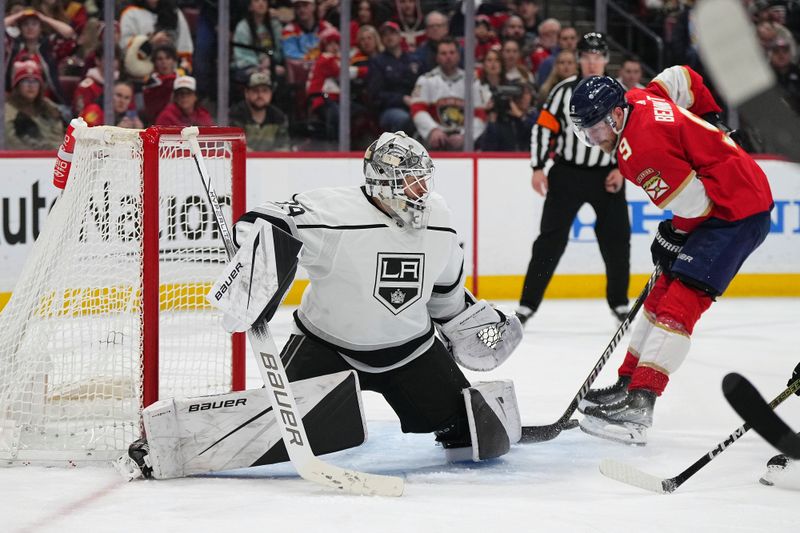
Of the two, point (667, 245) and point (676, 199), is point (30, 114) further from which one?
point (676, 199)

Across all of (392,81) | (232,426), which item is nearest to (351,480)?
(232,426)

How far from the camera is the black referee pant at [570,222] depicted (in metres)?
4.89

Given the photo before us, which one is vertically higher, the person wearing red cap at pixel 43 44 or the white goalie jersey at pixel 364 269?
the person wearing red cap at pixel 43 44

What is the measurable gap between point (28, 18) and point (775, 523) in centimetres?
473

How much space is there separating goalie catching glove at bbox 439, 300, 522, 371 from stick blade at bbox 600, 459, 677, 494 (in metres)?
0.41

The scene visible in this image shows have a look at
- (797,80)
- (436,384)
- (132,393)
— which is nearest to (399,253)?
(436,384)

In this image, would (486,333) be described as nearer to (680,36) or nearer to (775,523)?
(775,523)

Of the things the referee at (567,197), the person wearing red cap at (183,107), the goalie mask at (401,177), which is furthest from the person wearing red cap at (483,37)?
the goalie mask at (401,177)

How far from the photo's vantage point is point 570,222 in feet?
16.1

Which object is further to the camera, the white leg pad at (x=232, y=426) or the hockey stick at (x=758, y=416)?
the white leg pad at (x=232, y=426)

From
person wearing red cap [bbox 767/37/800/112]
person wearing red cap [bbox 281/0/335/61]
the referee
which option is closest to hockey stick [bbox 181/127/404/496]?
the referee

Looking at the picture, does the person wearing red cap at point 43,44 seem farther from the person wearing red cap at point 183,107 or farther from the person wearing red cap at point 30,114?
the person wearing red cap at point 183,107

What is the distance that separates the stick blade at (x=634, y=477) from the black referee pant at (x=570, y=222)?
2.32 metres

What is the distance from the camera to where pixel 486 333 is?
283cm
